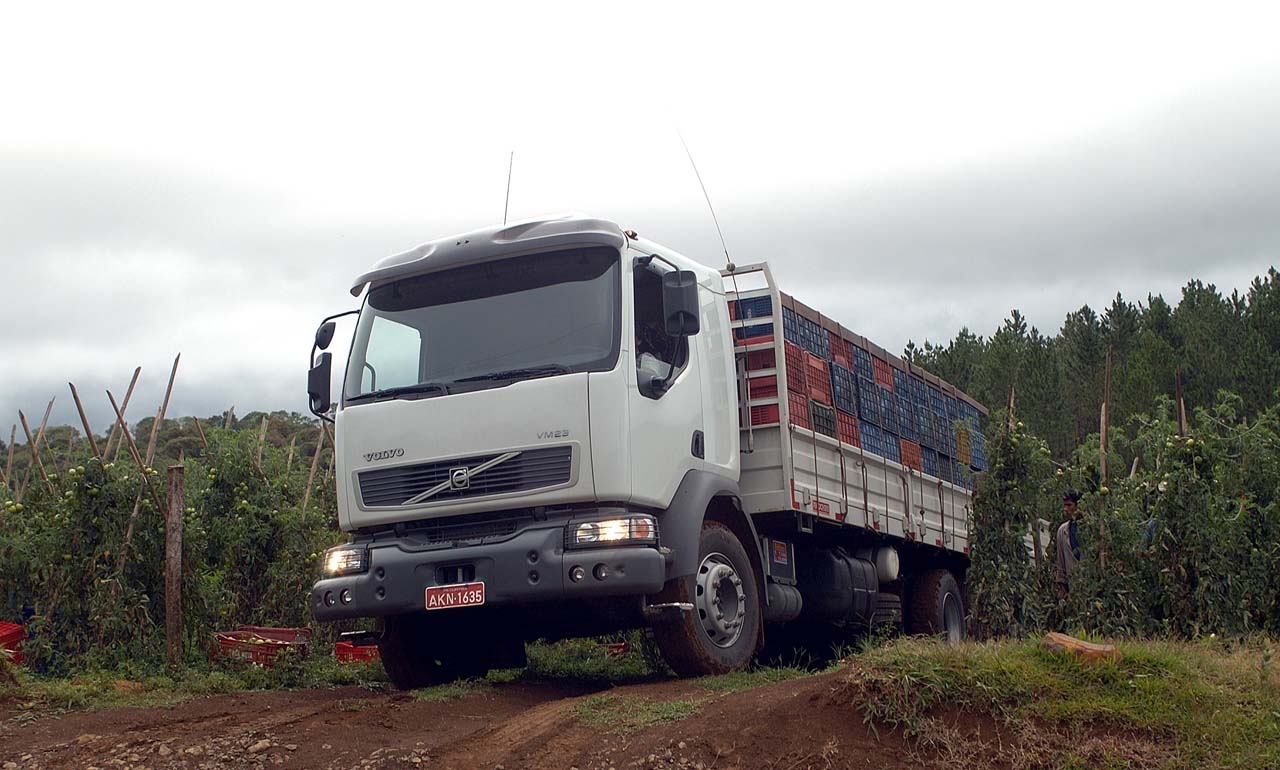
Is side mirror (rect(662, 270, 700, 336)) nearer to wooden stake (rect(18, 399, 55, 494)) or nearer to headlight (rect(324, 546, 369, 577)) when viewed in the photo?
headlight (rect(324, 546, 369, 577))

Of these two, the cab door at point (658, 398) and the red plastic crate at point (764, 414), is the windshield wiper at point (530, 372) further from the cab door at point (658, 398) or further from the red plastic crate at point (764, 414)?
the red plastic crate at point (764, 414)

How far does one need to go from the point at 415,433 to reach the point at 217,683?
3.03 metres

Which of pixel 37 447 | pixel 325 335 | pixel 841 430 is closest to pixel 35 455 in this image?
pixel 37 447

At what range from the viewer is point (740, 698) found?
644 cm

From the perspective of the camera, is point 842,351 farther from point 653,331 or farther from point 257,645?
point 257,645

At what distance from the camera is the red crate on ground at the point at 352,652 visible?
36.3ft

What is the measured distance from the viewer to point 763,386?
9.48 metres

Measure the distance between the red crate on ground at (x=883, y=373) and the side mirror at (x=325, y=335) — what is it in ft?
17.0

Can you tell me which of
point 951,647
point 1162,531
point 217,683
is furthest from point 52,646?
point 1162,531

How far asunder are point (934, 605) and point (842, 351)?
127 inches

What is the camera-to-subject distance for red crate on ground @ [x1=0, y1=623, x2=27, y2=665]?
1020 cm

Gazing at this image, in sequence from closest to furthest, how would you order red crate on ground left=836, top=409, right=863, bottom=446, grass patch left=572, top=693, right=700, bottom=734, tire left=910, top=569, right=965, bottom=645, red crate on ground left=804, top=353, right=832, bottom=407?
grass patch left=572, top=693, right=700, bottom=734, red crate on ground left=804, top=353, right=832, bottom=407, red crate on ground left=836, top=409, right=863, bottom=446, tire left=910, top=569, right=965, bottom=645

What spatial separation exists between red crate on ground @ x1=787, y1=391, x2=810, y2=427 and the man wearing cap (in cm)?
221

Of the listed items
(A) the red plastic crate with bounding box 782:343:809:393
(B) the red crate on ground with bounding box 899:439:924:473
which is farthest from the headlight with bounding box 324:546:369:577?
(B) the red crate on ground with bounding box 899:439:924:473
